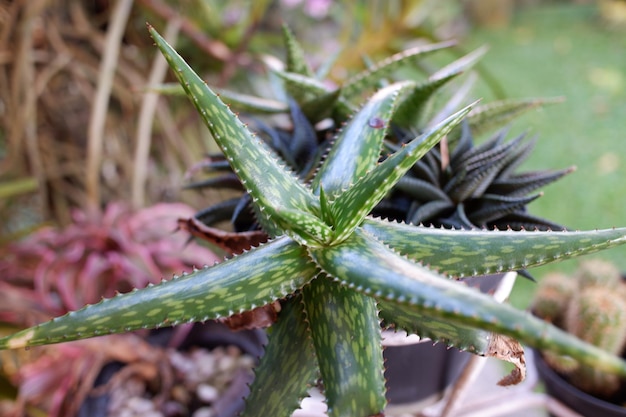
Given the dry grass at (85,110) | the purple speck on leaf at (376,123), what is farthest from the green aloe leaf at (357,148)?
the dry grass at (85,110)

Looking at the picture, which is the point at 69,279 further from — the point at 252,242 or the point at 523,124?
the point at 523,124

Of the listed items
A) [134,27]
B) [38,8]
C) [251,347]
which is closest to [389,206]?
[251,347]

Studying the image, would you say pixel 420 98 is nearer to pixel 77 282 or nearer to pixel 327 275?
pixel 327 275

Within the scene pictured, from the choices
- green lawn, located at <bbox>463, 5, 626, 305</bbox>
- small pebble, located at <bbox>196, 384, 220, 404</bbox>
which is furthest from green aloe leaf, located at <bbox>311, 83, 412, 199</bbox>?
green lawn, located at <bbox>463, 5, 626, 305</bbox>

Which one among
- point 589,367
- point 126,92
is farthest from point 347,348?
point 126,92

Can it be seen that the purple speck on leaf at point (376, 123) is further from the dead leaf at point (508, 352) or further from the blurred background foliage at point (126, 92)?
the blurred background foliage at point (126, 92)
